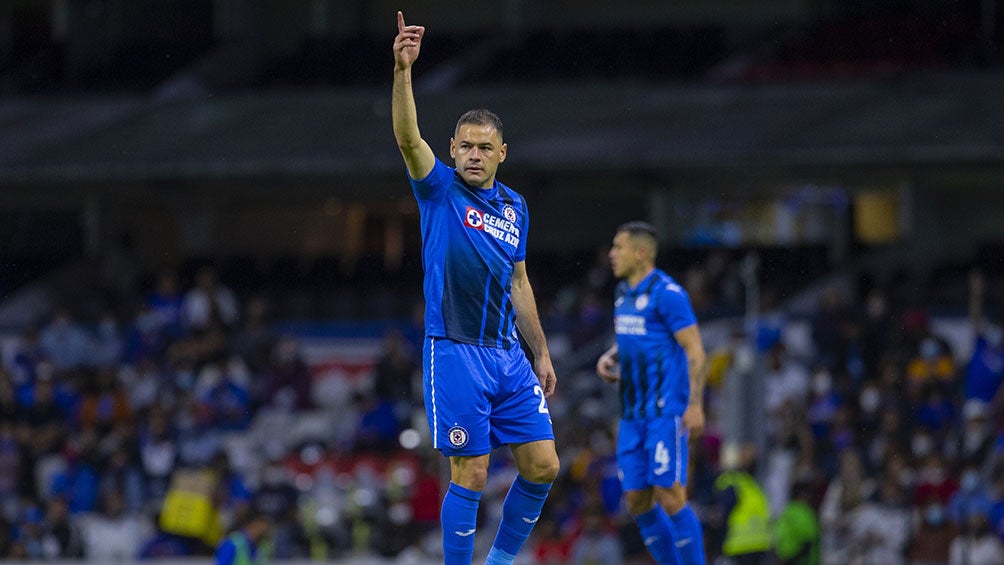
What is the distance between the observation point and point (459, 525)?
7605 mm

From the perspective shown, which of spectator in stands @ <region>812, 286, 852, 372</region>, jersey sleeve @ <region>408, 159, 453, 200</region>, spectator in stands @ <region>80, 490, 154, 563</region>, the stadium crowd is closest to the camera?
jersey sleeve @ <region>408, 159, 453, 200</region>

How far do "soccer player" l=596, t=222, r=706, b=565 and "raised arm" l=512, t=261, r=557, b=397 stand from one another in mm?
1946

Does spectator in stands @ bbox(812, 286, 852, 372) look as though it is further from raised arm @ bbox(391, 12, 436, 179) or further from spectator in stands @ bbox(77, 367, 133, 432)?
raised arm @ bbox(391, 12, 436, 179)

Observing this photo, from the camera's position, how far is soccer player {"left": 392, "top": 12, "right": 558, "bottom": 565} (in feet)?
24.9

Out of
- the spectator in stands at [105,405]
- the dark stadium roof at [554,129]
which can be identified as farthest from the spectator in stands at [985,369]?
the spectator in stands at [105,405]

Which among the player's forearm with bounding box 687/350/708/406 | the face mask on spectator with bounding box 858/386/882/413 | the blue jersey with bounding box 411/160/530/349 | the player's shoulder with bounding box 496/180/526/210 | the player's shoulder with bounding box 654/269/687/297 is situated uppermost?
the player's shoulder with bounding box 496/180/526/210

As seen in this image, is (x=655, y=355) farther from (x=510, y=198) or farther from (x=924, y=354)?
(x=924, y=354)

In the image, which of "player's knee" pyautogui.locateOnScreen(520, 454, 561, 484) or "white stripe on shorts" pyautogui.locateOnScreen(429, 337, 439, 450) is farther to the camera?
"player's knee" pyautogui.locateOnScreen(520, 454, 561, 484)

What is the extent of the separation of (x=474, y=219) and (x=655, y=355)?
9.69ft

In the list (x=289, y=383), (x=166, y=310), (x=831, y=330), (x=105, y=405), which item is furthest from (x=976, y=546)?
(x=166, y=310)

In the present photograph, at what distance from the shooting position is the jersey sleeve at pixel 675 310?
10227mm

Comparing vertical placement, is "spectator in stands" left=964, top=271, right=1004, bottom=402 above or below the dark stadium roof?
below

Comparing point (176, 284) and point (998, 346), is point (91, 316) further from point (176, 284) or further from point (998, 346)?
point (998, 346)

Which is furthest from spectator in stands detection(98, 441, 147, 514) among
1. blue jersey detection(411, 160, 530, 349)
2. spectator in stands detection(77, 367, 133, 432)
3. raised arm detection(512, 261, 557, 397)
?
blue jersey detection(411, 160, 530, 349)
